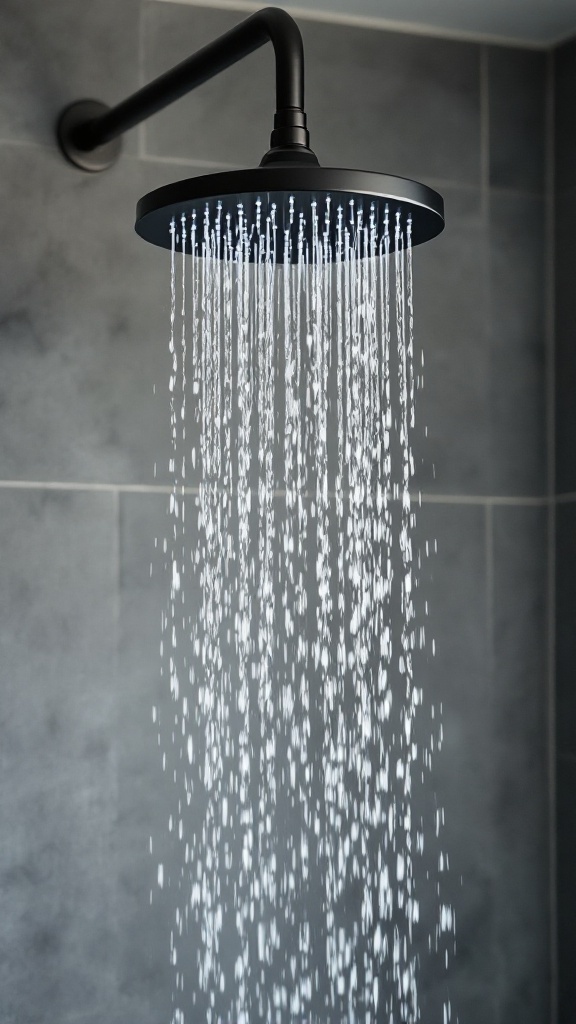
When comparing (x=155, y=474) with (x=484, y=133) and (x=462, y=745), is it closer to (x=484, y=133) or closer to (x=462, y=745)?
(x=462, y=745)

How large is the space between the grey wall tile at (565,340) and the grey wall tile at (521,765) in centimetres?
10

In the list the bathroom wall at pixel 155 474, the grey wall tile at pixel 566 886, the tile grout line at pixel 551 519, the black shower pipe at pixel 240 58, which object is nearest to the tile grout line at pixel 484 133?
the bathroom wall at pixel 155 474

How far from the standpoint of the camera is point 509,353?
2.25m

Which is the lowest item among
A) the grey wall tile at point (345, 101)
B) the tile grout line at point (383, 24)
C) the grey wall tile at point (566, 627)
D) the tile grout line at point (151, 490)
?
the grey wall tile at point (566, 627)

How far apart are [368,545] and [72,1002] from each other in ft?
2.75

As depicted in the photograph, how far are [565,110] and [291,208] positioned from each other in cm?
119

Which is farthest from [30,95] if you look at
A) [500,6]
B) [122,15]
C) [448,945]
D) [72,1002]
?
[448,945]

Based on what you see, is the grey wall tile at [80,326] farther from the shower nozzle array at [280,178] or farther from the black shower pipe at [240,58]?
the shower nozzle array at [280,178]

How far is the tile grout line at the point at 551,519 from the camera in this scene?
223 centimetres

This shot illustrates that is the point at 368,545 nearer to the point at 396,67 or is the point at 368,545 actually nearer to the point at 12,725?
the point at 12,725

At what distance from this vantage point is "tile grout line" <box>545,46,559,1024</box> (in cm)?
223

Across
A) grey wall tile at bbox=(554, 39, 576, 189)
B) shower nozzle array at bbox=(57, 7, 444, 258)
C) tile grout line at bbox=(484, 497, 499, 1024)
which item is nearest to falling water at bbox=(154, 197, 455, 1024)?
tile grout line at bbox=(484, 497, 499, 1024)

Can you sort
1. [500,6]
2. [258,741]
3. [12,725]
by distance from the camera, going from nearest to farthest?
Answer: [12,725], [258,741], [500,6]

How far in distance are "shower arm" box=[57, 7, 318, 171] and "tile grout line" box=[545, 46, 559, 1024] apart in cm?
81
